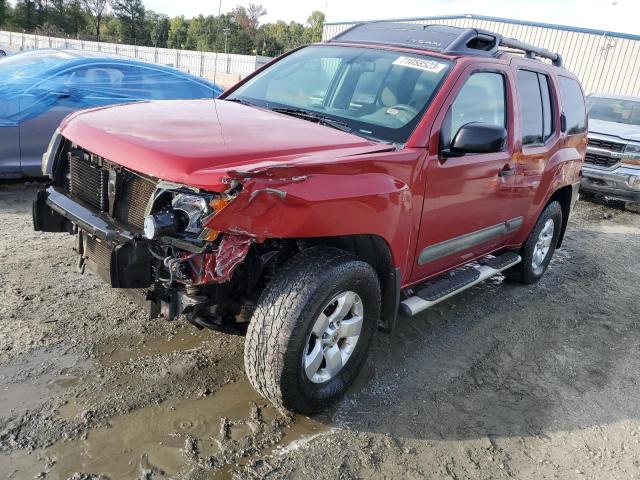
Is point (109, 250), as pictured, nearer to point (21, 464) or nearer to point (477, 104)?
point (21, 464)

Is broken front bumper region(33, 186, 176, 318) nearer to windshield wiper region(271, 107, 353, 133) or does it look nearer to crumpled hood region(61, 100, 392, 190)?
crumpled hood region(61, 100, 392, 190)

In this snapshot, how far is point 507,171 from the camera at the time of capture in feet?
13.3

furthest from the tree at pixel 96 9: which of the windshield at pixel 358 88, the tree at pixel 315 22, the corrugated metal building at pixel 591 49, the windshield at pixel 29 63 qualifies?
the windshield at pixel 358 88

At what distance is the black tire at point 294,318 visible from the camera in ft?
8.55

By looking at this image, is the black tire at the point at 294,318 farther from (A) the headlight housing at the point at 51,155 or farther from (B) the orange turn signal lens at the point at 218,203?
(A) the headlight housing at the point at 51,155

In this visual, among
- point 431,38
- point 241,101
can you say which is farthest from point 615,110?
point 241,101

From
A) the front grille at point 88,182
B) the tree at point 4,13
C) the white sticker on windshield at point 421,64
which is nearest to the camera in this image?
the front grille at point 88,182

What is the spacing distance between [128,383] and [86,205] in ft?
3.36

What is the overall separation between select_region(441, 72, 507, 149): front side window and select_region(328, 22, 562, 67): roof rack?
21 centimetres

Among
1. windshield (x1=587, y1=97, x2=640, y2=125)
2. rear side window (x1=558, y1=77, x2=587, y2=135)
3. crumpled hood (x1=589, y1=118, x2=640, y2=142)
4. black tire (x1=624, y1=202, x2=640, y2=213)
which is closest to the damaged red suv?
rear side window (x1=558, y1=77, x2=587, y2=135)

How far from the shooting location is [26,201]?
5918mm

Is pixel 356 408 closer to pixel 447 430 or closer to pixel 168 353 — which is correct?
pixel 447 430

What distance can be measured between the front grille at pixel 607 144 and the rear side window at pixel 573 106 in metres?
4.25

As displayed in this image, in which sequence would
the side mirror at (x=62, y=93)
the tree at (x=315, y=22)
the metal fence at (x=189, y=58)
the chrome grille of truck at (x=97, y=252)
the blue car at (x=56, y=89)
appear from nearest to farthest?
1. the chrome grille of truck at (x=97, y=252)
2. the blue car at (x=56, y=89)
3. the side mirror at (x=62, y=93)
4. the metal fence at (x=189, y=58)
5. the tree at (x=315, y=22)
